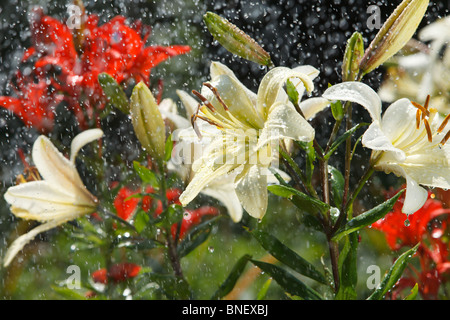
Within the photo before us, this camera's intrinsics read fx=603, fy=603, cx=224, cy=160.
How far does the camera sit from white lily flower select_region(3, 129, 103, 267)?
1.83 ft

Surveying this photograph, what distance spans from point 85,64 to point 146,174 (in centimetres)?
15

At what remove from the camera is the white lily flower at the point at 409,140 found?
385mm

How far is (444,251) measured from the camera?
1.84 feet

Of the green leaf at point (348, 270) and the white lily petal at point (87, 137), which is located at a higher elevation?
the white lily petal at point (87, 137)

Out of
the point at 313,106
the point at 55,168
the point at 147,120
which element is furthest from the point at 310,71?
the point at 55,168

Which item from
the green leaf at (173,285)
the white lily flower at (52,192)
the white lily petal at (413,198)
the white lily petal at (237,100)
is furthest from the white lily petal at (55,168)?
the white lily petal at (413,198)

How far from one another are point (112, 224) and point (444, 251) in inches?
12.9

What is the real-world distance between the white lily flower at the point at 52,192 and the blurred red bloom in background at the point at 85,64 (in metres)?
0.06

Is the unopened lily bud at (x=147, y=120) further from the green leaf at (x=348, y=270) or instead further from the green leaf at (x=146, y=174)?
the green leaf at (x=348, y=270)

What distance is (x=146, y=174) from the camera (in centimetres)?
55

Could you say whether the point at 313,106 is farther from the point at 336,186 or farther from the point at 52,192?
the point at 52,192
